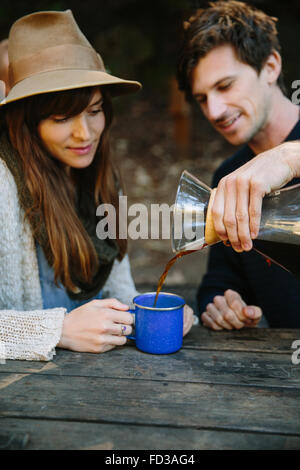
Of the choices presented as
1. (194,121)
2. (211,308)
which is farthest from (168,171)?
(211,308)

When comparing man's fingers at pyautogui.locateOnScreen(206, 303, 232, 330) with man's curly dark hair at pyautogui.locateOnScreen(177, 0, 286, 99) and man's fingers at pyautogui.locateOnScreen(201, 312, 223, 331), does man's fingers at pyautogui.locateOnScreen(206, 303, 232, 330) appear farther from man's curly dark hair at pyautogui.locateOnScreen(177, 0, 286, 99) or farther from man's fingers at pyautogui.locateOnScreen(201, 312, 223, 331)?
man's curly dark hair at pyautogui.locateOnScreen(177, 0, 286, 99)

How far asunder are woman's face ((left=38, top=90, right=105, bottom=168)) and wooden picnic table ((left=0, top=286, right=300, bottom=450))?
77 cm

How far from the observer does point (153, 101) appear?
798 centimetres

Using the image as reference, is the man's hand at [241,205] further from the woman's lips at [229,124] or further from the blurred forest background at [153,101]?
the blurred forest background at [153,101]

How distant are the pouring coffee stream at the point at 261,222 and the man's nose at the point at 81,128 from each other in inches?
23.5

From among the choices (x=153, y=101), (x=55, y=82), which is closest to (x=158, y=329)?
(x=55, y=82)

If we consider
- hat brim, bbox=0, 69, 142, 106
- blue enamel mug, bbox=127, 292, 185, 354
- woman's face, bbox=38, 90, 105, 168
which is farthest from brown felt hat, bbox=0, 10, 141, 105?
blue enamel mug, bbox=127, 292, 185, 354

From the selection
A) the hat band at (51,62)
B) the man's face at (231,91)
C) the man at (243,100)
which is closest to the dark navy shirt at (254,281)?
the man at (243,100)

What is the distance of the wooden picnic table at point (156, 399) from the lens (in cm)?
87

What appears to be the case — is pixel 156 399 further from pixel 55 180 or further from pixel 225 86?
pixel 225 86

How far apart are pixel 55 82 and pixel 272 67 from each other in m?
1.16

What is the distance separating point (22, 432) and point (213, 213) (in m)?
0.64

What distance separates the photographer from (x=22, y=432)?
34.8 inches

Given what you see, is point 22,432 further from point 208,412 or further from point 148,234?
point 148,234
